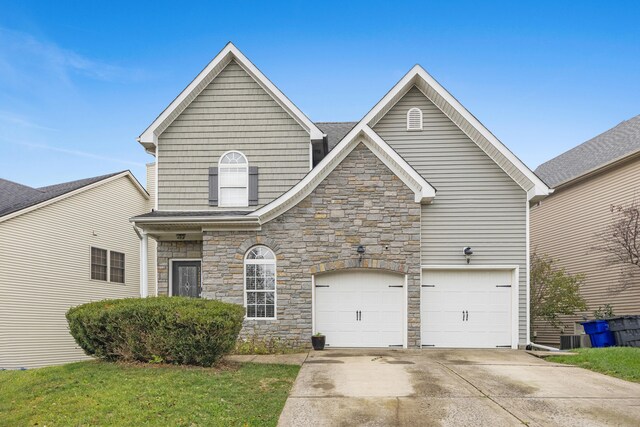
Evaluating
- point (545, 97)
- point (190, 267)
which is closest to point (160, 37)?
point (190, 267)

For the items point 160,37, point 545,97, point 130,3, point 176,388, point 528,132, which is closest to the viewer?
point 176,388

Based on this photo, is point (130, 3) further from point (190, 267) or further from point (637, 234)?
point (637, 234)

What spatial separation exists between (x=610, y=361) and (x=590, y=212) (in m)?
8.86

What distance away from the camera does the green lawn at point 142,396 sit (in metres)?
5.34

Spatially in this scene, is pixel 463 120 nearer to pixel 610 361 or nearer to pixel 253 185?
pixel 253 185

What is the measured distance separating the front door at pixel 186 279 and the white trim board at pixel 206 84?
138 inches

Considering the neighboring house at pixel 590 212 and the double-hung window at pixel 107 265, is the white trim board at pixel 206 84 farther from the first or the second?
the neighboring house at pixel 590 212

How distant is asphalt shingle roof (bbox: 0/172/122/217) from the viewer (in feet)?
47.3

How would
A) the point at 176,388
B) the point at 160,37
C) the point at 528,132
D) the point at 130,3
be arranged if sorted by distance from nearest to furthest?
1. the point at 176,388
2. the point at 130,3
3. the point at 160,37
4. the point at 528,132

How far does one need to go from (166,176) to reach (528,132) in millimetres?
18511

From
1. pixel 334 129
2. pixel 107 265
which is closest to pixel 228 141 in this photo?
pixel 334 129

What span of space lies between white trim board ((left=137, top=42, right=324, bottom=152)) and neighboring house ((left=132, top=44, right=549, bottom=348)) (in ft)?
0.13

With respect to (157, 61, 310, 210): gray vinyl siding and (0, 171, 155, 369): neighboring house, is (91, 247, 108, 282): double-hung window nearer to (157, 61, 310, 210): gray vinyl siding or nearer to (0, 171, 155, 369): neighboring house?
(0, 171, 155, 369): neighboring house

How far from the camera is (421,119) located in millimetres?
12078
